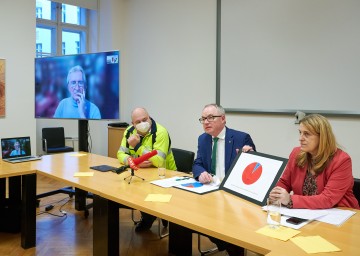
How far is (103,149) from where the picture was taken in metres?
6.64

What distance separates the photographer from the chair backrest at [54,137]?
5.91 metres

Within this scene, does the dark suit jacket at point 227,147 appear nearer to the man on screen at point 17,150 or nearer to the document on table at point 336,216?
the document on table at point 336,216

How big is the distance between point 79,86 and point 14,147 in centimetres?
106

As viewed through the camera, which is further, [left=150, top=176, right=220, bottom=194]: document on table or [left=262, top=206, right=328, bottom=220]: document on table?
[left=150, top=176, right=220, bottom=194]: document on table

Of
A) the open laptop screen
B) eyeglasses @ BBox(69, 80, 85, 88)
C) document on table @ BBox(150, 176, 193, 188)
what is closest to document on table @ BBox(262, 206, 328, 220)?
document on table @ BBox(150, 176, 193, 188)

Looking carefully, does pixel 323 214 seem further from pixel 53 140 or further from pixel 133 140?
pixel 53 140

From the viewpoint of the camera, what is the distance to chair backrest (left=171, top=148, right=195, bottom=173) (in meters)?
3.25

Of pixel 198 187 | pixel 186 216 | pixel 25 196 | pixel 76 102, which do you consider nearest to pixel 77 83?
pixel 76 102

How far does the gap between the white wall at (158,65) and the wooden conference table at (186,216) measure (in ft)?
7.01

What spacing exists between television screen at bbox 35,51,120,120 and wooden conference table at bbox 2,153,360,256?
1.02 m

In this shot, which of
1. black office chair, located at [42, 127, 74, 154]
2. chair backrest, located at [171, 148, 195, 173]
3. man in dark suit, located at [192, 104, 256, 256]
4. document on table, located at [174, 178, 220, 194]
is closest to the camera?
document on table, located at [174, 178, 220, 194]

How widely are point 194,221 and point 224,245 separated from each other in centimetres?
75

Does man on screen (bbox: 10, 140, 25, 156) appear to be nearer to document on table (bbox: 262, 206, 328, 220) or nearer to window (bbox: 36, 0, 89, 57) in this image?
document on table (bbox: 262, 206, 328, 220)

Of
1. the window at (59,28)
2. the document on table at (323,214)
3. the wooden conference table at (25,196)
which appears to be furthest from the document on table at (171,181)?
the window at (59,28)
